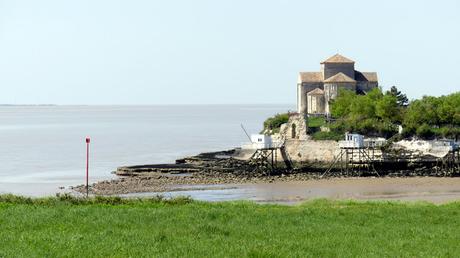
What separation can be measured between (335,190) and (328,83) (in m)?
56.1

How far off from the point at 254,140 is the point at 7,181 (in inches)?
837

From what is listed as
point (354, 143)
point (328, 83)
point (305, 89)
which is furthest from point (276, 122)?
point (354, 143)

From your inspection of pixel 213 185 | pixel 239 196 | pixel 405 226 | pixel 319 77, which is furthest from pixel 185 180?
pixel 319 77

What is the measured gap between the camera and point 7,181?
192 feet

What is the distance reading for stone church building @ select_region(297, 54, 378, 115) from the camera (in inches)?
4109

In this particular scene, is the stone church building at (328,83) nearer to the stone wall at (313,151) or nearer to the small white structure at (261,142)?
the stone wall at (313,151)

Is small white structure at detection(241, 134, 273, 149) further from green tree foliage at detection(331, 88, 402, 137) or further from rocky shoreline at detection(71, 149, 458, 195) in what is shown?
green tree foliage at detection(331, 88, 402, 137)

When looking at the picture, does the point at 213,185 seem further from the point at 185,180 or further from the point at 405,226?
the point at 405,226

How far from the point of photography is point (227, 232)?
19406mm

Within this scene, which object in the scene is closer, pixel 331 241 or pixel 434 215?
pixel 331 241

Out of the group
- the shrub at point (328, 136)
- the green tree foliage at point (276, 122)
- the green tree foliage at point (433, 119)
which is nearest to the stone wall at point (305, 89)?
the green tree foliage at point (276, 122)

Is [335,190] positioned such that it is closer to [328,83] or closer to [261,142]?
[261,142]

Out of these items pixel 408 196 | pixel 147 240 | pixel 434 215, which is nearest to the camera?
pixel 147 240

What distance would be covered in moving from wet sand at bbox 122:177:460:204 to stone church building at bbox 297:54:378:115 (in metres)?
47.5
